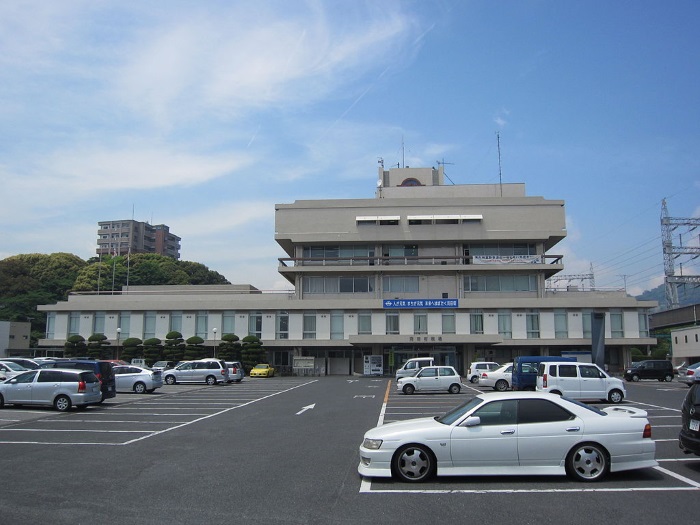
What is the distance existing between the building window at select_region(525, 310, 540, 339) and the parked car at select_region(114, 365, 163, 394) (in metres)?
37.5

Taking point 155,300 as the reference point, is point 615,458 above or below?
below

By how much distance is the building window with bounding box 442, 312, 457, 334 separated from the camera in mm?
56750

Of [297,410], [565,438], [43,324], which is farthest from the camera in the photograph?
[43,324]

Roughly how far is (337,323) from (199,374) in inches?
835

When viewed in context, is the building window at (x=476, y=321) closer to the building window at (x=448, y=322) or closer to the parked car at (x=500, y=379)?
the building window at (x=448, y=322)

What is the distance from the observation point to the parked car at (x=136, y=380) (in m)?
30.3

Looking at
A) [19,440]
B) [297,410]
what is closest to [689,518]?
[19,440]

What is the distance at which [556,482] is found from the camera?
30.5 feet

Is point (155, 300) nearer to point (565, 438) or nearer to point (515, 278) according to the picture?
point (515, 278)

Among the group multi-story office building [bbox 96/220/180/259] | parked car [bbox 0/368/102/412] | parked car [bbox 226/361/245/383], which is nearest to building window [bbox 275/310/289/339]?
parked car [bbox 226/361/245/383]

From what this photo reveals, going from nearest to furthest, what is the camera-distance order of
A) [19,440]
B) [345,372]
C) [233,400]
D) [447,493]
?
[447,493]
[19,440]
[233,400]
[345,372]

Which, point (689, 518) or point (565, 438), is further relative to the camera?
point (565, 438)

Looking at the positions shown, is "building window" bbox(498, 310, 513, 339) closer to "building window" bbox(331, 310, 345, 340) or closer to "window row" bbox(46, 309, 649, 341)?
"window row" bbox(46, 309, 649, 341)

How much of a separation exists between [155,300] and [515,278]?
121 ft
